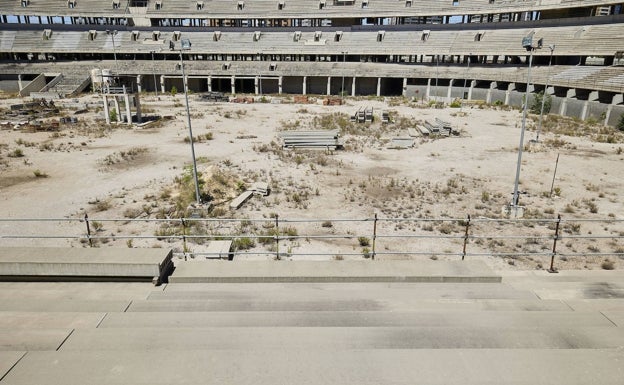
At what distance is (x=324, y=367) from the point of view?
211 inches

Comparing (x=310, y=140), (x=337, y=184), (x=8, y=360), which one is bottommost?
(x=337, y=184)

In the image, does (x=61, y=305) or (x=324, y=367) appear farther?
(x=61, y=305)

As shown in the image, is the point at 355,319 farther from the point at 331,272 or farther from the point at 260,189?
the point at 260,189

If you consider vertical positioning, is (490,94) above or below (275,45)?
below

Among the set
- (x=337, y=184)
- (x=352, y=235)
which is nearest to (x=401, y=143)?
(x=337, y=184)

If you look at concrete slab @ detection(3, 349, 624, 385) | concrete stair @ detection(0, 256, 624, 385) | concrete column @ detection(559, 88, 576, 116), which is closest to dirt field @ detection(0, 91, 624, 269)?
concrete stair @ detection(0, 256, 624, 385)

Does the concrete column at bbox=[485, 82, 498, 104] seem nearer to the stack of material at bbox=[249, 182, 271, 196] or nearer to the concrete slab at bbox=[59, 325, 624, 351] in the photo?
the stack of material at bbox=[249, 182, 271, 196]

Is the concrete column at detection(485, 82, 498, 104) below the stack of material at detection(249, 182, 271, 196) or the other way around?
the other way around

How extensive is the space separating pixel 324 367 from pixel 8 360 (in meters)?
4.24

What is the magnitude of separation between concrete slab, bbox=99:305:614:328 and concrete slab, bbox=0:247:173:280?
4.95ft

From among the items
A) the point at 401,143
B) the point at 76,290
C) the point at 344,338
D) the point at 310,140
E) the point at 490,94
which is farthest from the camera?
the point at 490,94

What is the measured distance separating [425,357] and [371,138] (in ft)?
95.2

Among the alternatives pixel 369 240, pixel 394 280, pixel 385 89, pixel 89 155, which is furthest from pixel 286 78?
pixel 394 280

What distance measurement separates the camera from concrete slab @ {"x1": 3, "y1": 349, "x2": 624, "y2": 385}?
5090 millimetres
